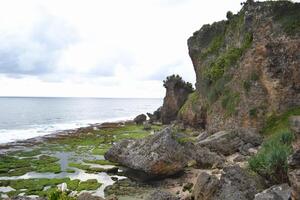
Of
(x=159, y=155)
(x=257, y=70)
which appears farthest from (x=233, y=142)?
(x=257, y=70)

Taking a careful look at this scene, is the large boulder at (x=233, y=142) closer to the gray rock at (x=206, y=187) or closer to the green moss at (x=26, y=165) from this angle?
the gray rock at (x=206, y=187)

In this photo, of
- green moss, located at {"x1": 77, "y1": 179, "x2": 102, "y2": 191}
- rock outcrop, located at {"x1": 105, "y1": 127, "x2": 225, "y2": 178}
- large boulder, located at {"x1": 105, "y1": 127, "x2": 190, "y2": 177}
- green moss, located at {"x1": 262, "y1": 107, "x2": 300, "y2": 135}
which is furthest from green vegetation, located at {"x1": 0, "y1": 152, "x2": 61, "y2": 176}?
green moss, located at {"x1": 262, "y1": 107, "x2": 300, "y2": 135}

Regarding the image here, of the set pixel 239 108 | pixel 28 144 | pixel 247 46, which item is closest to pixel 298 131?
pixel 239 108

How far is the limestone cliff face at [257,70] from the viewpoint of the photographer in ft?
130

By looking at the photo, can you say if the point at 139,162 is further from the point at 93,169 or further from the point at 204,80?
the point at 204,80

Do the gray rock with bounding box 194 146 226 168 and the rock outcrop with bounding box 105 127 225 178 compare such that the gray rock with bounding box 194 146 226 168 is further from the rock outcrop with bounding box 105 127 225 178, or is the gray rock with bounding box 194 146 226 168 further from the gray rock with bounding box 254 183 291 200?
the gray rock with bounding box 254 183 291 200

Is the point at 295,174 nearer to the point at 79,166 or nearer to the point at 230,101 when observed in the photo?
the point at 79,166

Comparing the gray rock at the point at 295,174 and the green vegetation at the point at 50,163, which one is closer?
the gray rock at the point at 295,174

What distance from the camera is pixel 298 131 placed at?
66.9 ft

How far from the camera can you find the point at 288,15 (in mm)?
41031

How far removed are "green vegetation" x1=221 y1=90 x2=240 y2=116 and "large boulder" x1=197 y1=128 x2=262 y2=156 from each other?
343 inches

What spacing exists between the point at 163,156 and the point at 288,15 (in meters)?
24.7

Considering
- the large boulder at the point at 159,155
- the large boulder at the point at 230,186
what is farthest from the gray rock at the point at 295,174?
the large boulder at the point at 159,155

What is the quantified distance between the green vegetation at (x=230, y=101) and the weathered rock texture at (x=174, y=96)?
3761 cm
